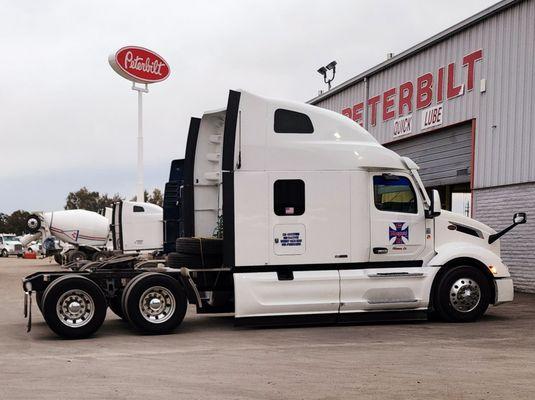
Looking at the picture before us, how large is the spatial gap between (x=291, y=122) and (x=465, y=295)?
4007mm

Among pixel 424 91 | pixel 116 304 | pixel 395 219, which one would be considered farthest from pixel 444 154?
pixel 116 304

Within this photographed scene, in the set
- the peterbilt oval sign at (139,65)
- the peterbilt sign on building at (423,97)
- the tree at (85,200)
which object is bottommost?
the tree at (85,200)

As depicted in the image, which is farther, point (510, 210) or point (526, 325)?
point (510, 210)

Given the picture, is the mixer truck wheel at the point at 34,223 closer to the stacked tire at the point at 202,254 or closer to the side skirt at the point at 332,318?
the stacked tire at the point at 202,254

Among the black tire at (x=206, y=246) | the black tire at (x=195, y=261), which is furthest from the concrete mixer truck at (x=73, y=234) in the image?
the black tire at (x=206, y=246)

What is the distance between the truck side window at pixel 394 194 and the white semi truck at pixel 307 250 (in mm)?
19

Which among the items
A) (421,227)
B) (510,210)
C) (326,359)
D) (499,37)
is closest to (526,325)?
(421,227)

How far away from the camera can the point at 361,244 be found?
34.7 ft

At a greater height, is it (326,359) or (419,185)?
(419,185)

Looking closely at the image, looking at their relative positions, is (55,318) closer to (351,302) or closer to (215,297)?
(215,297)

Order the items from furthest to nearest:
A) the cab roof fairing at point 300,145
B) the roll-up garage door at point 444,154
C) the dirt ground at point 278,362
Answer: the roll-up garage door at point 444,154
the cab roof fairing at point 300,145
the dirt ground at point 278,362

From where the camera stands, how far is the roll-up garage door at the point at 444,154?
59.9 ft

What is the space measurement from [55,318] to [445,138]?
13.2 meters

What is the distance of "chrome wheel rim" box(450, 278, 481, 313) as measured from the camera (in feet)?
35.6
